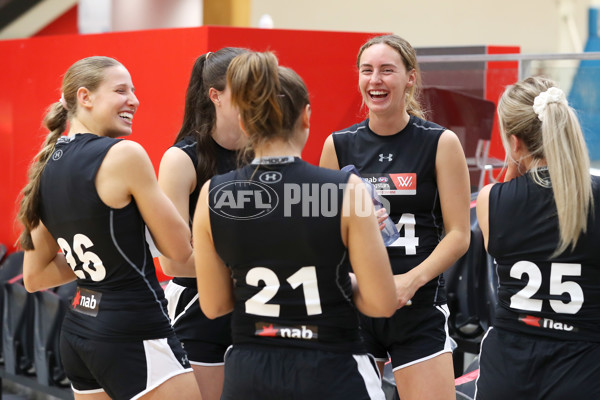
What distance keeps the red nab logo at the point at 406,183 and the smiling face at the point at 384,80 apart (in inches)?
8.2

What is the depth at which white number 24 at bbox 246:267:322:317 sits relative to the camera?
1.77 m

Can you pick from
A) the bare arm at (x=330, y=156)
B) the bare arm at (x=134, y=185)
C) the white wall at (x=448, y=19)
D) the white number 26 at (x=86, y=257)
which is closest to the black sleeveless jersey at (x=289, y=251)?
the bare arm at (x=134, y=185)

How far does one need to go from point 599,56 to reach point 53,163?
3.36 m

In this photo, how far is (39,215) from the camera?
→ 2.26 m

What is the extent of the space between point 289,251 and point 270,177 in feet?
0.57

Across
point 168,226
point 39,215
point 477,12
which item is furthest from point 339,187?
point 477,12

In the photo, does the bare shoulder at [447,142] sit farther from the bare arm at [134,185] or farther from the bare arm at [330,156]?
the bare arm at [134,185]

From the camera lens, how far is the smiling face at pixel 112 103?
2.29 meters

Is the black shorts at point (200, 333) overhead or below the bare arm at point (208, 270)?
below

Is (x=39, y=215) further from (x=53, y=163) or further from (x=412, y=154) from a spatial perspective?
(x=412, y=154)

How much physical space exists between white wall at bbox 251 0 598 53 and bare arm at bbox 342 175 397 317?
9.25 meters

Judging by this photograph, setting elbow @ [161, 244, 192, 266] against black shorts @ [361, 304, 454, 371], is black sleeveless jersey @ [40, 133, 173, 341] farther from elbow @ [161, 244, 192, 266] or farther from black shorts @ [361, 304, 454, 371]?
black shorts @ [361, 304, 454, 371]

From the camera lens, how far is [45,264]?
7.87ft

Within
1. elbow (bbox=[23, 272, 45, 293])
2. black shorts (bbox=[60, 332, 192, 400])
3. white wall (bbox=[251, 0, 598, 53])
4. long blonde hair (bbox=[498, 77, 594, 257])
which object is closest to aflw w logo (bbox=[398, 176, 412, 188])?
long blonde hair (bbox=[498, 77, 594, 257])
